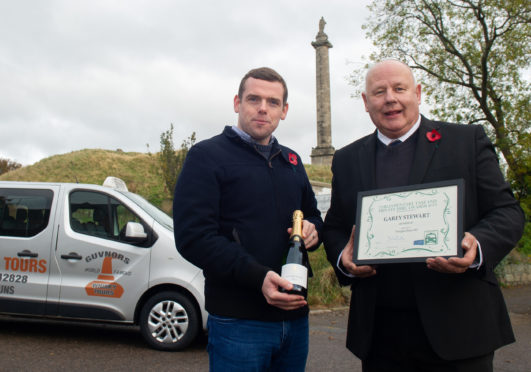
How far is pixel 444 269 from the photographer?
2.23 meters

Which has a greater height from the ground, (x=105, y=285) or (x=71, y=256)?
(x=71, y=256)

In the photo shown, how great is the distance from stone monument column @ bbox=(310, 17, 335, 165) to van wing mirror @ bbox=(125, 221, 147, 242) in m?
35.6

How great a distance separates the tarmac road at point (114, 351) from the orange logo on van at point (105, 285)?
2.42ft

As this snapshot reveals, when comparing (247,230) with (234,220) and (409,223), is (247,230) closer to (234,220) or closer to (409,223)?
(234,220)

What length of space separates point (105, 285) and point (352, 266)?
188 inches

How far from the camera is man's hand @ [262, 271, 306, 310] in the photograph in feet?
7.94

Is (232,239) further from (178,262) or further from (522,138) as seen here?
(522,138)

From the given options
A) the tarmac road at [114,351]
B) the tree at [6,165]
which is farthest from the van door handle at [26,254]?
the tree at [6,165]

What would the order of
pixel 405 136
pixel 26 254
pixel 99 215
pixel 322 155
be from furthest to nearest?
pixel 322 155, pixel 99 215, pixel 26 254, pixel 405 136

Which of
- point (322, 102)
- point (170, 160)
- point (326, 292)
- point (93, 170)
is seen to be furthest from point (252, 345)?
point (322, 102)

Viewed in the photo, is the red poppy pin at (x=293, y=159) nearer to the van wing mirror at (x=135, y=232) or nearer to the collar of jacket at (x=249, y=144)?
the collar of jacket at (x=249, y=144)

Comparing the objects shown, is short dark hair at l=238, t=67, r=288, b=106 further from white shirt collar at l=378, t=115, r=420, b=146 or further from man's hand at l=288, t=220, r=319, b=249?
man's hand at l=288, t=220, r=319, b=249

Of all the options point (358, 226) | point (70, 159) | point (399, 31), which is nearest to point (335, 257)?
point (358, 226)

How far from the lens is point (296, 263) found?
2.57m
